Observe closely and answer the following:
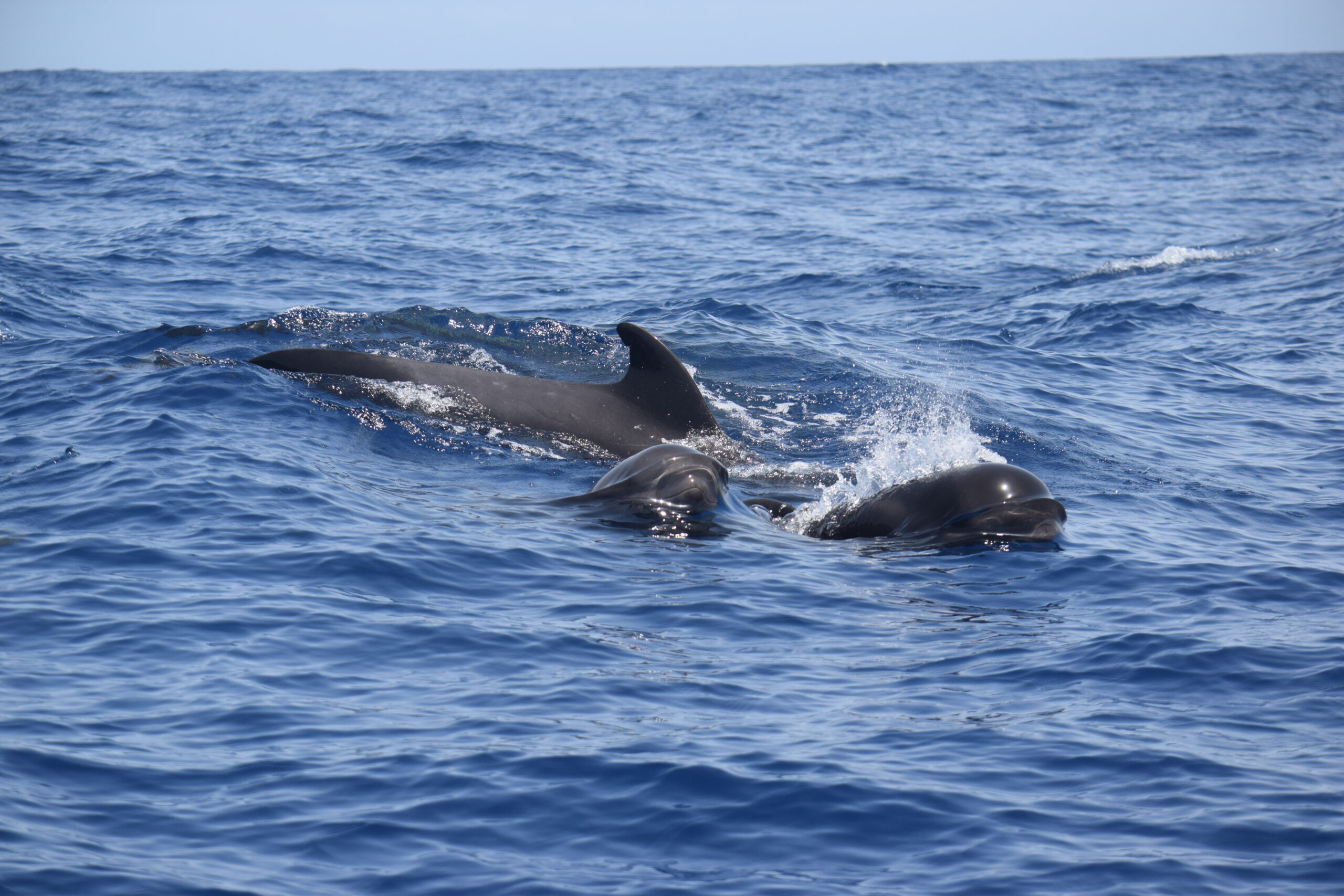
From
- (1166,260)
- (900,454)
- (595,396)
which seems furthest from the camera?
(1166,260)

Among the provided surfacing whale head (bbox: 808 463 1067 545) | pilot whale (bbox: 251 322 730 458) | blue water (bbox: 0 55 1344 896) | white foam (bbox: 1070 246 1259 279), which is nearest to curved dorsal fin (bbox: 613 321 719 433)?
pilot whale (bbox: 251 322 730 458)

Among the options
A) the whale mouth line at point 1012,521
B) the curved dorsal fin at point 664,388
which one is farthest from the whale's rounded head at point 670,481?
the whale mouth line at point 1012,521

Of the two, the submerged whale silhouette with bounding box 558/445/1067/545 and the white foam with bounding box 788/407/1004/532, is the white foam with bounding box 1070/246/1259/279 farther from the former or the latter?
the submerged whale silhouette with bounding box 558/445/1067/545

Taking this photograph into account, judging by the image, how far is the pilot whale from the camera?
1284 cm

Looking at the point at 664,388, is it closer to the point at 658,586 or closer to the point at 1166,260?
the point at 658,586

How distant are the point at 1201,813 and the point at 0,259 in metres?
21.0

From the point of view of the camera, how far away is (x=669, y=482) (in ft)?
35.9

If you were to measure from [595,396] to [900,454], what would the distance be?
10.6ft

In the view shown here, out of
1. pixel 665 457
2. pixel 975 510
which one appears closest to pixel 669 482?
pixel 665 457

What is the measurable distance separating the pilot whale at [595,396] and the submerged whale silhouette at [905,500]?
59.2 inches

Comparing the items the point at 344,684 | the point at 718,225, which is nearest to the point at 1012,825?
the point at 344,684

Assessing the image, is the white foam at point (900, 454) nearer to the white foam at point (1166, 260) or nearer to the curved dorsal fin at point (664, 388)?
the curved dorsal fin at point (664, 388)

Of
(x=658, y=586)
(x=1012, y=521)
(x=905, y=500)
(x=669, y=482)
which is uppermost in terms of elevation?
(x=669, y=482)

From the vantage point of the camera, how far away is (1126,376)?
1872 centimetres
